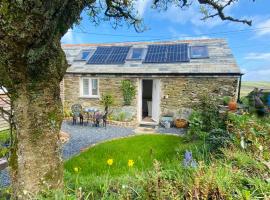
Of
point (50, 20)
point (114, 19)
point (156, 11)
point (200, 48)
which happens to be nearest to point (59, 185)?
point (50, 20)

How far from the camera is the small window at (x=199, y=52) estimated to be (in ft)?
51.0

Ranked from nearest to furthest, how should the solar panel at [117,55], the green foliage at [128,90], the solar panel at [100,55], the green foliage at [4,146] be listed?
1. the green foliage at [4,146]
2. the green foliage at [128,90]
3. the solar panel at [117,55]
4. the solar panel at [100,55]

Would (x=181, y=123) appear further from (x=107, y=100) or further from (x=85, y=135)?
(x=85, y=135)

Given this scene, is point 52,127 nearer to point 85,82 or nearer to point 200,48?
point 85,82

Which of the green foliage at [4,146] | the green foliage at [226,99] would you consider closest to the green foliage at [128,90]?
the green foliage at [226,99]

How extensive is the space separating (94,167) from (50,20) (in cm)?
524

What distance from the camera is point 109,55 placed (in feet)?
57.5

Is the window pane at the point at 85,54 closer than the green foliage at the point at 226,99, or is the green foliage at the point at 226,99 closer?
the green foliage at the point at 226,99

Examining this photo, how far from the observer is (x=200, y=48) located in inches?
653

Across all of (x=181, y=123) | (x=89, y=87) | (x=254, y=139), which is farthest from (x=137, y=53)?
(x=254, y=139)

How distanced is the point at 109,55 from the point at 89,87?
2.92 meters

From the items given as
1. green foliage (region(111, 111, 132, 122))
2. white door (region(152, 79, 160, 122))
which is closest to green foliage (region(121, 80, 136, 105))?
green foliage (region(111, 111, 132, 122))

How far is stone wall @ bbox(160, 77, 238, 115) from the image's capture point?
1395 centimetres

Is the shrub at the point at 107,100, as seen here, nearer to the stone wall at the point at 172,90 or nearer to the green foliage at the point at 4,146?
the stone wall at the point at 172,90
